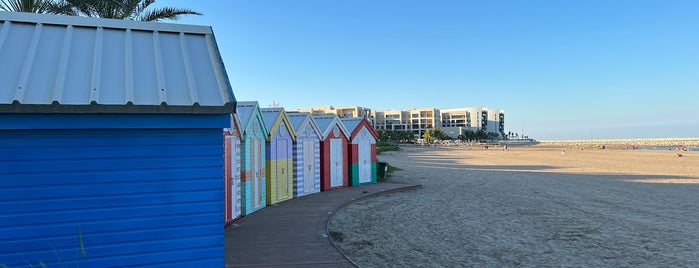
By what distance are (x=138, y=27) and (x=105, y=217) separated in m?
2.05

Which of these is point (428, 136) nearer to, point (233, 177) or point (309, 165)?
point (309, 165)

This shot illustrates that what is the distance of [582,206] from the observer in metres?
12.9

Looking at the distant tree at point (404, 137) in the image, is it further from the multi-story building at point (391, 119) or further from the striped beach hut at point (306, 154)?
the striped beach hut at point (306, 154)

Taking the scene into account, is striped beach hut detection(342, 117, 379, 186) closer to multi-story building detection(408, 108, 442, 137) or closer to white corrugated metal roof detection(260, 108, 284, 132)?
white corrugated metal roof detection(260, 108, 284, 132)

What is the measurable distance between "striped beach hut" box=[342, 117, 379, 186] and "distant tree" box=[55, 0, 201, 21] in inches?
279

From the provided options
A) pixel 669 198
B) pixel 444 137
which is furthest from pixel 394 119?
pixel 669 198

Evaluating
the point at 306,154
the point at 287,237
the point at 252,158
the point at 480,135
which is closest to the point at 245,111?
the point at 252,158

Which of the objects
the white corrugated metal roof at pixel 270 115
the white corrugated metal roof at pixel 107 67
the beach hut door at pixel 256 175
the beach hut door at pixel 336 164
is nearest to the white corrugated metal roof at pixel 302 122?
the beach hut door at pixel 336 164

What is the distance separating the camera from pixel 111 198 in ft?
12.5

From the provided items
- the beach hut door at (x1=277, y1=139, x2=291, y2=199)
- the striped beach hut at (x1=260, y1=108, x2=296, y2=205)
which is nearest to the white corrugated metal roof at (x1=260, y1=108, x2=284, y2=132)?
the striped beach hut at (x1=260, y1=108, x2=296, y2=205)

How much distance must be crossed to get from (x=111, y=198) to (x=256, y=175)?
686cm

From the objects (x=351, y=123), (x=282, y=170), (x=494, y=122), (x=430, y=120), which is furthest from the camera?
(x=494, y=122)

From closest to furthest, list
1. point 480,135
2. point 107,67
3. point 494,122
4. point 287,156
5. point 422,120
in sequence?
point 107,67 → point 287,156 → point 480,135 → point 422,120 → point 494,122

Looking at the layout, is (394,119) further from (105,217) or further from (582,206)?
(105,217)
